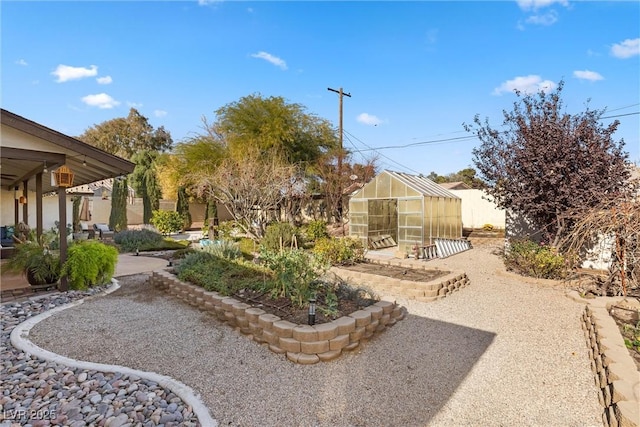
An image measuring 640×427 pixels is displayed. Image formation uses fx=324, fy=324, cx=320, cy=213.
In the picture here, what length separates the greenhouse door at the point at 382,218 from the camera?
12.3 m

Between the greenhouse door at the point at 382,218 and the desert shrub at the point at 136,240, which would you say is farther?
the greenhouse door at the point at 382,218

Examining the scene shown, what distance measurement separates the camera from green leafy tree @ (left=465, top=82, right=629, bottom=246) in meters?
6.93

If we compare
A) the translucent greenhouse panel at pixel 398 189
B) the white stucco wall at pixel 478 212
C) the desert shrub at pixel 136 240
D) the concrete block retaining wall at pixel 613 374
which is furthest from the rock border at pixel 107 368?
the white stucco wall at pixel 478 212

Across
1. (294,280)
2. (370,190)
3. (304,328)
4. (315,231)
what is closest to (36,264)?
(294,280)

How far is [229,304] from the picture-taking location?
14.3 feet

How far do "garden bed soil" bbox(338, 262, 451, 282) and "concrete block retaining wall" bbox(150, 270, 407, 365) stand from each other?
1.87 metres

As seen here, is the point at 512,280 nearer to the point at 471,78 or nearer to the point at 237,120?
the point at 471,78

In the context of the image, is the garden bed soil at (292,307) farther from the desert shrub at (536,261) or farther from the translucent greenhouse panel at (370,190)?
the translucent greenhouse panel at (370,190)

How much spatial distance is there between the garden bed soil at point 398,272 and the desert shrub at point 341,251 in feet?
0.69

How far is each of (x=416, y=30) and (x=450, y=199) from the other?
5.98 meters

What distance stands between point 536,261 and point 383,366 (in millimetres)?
5423

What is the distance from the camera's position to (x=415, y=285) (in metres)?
5.96

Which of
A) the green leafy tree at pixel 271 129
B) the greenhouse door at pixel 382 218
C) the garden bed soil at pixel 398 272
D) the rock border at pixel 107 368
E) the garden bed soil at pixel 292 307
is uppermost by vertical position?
the green leafy tree at pixel 271 129

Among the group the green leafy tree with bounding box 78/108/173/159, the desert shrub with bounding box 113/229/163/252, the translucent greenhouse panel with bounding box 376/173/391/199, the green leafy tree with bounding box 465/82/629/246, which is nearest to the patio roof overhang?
the desert shrub with bounding box 113/229/163/252
